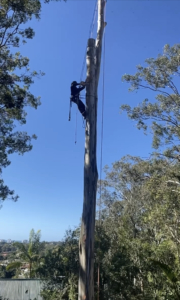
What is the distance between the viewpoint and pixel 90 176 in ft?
10.8

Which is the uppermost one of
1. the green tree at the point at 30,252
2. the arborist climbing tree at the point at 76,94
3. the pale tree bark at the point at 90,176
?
the arborist climbing tree at the point at 76,94

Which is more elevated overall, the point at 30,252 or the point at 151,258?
the point at 151,258

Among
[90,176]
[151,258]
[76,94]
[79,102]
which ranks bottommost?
[151,258]

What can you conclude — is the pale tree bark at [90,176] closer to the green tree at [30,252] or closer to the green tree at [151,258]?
the green tree at [151,258]

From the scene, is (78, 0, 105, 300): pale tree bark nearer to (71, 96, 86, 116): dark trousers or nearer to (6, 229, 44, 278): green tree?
(71, 96, 86, 116): dark trousers

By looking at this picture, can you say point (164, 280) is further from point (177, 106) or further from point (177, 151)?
point (177, 106)

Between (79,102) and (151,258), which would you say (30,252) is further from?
(79,102)

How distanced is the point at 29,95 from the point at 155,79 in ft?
18.5

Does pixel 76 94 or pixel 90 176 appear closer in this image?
pixel 90 176

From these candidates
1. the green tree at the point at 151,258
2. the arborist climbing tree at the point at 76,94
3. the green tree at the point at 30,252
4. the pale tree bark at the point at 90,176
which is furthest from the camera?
the green tree at the point at 30,252

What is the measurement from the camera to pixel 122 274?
8.27 m

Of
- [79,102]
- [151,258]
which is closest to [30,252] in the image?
[151,258]

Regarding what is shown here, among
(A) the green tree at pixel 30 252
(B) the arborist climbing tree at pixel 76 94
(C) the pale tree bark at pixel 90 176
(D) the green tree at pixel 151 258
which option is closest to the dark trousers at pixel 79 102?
(B) the arborist climbing tree at pixel 76 94

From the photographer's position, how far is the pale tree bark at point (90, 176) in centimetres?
288
